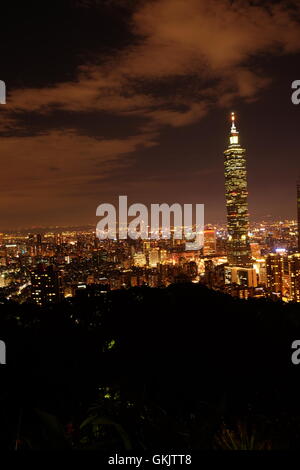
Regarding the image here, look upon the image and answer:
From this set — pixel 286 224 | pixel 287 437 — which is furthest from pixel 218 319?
pixel 286 224

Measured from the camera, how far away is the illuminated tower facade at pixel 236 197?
5143cm

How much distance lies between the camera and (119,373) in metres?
3.92

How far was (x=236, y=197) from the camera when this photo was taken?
180ft

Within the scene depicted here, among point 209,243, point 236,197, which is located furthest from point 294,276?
point 236,197

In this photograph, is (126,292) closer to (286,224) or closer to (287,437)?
(287,437)

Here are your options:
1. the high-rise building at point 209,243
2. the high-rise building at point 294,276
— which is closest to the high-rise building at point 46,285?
the high-rise building at point 294,276

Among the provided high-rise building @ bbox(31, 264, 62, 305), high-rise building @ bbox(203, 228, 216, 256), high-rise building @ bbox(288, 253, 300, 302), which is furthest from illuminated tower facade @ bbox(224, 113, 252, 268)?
high-rise building @ bbox(31, 264, 62, 305)

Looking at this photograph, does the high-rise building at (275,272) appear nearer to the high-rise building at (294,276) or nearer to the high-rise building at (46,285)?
the high-rise building at (294,276)

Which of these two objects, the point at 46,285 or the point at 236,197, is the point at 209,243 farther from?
the point at 46,285

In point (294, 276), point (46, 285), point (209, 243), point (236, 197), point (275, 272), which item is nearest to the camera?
point (46, 285)

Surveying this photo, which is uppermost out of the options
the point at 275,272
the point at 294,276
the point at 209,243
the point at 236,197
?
the point at 236,197

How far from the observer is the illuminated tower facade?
169ft

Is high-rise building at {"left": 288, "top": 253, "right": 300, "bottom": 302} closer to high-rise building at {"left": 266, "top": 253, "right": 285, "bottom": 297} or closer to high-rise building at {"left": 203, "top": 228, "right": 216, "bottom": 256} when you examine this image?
high-rise building at {"left": 266, "top": 253, "right": 285, "bottom": 297}
